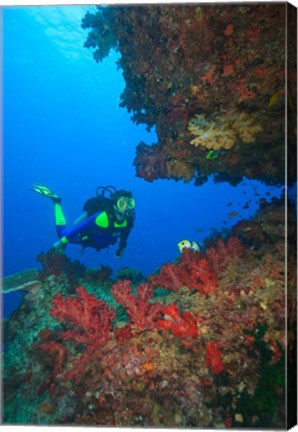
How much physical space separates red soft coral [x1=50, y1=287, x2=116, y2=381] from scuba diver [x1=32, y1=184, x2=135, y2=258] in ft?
6.50

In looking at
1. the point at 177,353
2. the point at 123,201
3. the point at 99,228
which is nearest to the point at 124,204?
the point at 123,201

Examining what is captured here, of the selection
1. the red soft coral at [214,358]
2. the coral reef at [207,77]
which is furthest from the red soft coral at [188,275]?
the coral reef at [207,77]

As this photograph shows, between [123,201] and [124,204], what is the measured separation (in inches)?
2.6

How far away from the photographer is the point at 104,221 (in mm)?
6531

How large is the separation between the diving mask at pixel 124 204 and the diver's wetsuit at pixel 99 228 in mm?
172

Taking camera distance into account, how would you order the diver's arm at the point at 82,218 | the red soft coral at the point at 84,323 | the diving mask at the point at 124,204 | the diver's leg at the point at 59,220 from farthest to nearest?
the diver's leg at the point at 59,220 < the diver's arm at the point at 82,218 < the diving mask at the point at 124,204 < the red soft coral at the point at 84,323

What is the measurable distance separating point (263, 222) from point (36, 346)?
3.64 metres

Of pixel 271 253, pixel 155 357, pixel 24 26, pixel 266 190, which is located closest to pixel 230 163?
pixel 266 190

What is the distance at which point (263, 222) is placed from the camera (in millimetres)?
4836

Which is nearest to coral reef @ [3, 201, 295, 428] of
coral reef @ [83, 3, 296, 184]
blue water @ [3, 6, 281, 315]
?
coral reef @ [83, 3, 296, 184]

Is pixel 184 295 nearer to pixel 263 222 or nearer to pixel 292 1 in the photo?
pixel 263 222

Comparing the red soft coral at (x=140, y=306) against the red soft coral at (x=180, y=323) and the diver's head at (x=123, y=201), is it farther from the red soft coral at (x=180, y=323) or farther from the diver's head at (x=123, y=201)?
the diver's head at (x=123, y=201)

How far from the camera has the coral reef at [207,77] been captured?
13.9ft

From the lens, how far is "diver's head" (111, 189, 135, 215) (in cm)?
632
